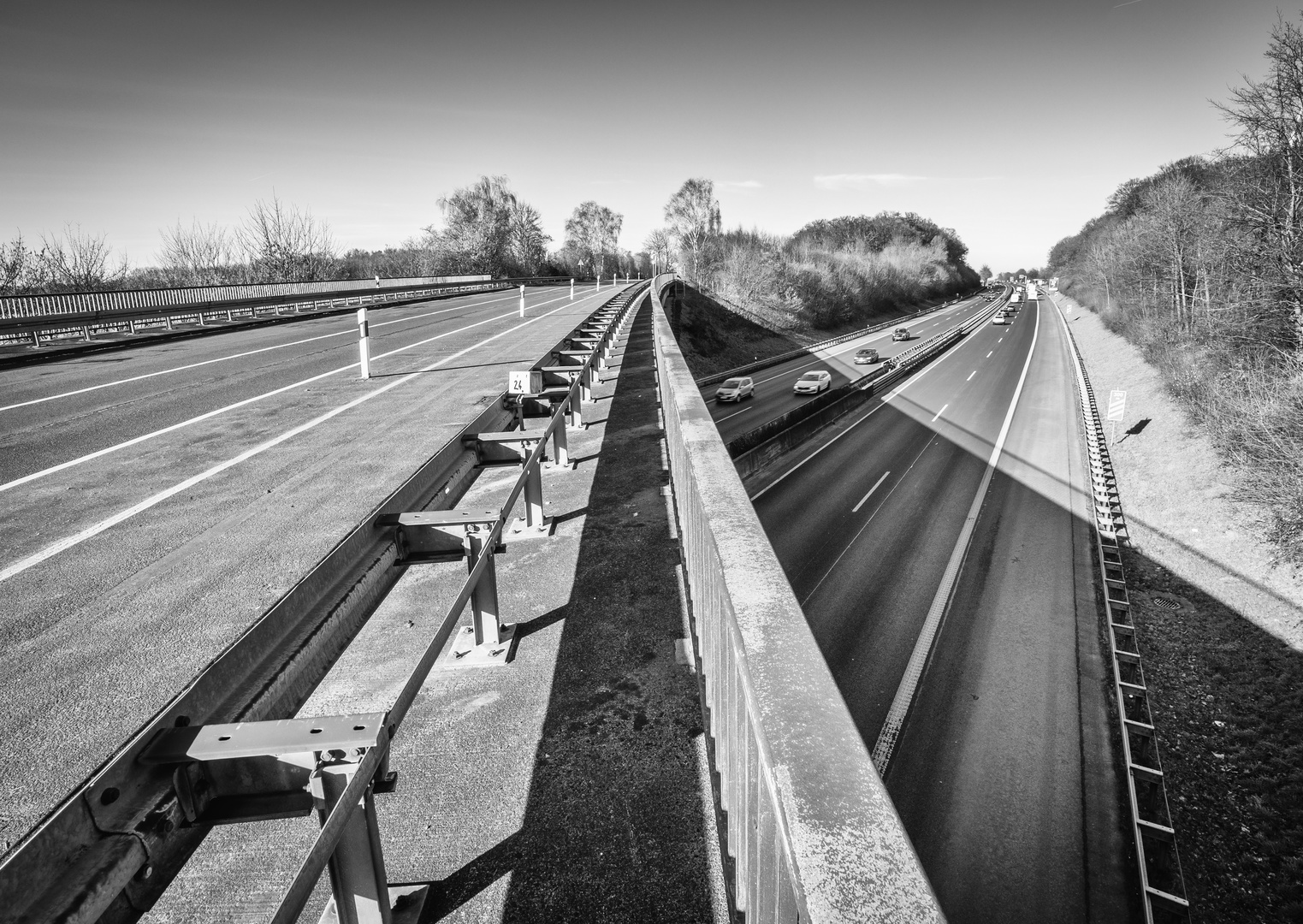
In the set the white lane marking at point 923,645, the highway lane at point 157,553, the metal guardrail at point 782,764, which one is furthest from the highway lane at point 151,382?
the white lane marking at point 923,645

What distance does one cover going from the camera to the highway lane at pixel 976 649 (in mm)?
9312

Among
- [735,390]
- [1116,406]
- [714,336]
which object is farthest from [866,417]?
[714,336]

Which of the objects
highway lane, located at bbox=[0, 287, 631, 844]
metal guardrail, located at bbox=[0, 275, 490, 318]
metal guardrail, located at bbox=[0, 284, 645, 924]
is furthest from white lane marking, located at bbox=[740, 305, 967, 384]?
metal guardrail, located at bbox=[0, 284, 645, 924]

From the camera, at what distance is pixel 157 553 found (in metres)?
4.31

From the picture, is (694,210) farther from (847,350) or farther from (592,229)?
(847,350)

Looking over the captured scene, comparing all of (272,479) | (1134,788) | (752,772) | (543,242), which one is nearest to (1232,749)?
(1134,788)

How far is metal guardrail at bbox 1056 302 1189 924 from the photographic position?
8.84 m

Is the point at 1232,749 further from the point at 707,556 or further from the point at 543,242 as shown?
the point at 543,242

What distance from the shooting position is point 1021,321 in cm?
8344

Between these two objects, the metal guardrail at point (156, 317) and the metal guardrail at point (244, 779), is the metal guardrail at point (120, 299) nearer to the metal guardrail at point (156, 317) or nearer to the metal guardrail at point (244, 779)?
the metal guardrail at point (156, 317)

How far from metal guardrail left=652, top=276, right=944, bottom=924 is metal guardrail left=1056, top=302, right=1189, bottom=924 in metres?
9.41

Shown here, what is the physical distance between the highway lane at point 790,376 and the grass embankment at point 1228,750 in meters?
11.0

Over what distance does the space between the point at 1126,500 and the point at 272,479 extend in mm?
25603

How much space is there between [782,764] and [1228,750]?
47.7 feet
